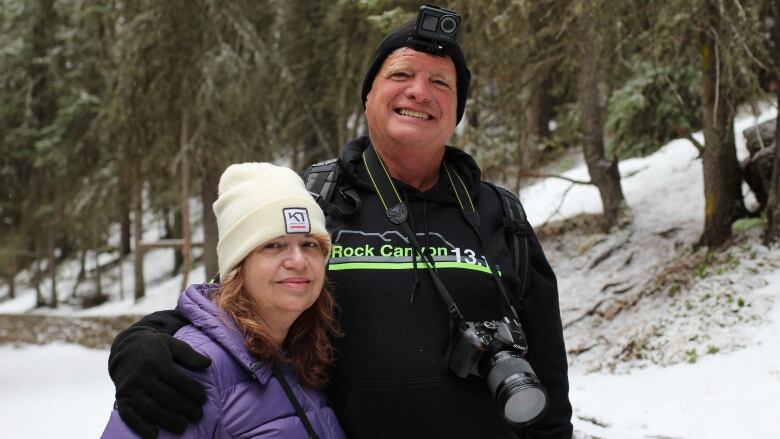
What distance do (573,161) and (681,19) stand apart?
833 centimetres

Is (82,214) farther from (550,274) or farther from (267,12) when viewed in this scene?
(550,274)

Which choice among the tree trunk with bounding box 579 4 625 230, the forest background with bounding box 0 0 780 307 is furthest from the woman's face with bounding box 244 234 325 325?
the tree trunk with bounding box 579 4 625 230

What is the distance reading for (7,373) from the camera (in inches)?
399

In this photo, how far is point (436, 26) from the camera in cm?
230

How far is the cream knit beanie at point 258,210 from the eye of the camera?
6.51 feet

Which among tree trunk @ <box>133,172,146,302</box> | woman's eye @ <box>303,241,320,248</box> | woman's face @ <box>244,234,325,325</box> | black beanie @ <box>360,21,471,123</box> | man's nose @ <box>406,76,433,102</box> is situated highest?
black beanie @ <box>360,21,471,123</box>

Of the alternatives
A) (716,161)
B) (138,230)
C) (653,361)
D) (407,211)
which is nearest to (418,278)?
(407,211)

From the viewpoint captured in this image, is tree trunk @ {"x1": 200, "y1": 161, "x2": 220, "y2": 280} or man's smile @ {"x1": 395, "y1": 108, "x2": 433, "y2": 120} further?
tree trunk @ {"x1": 200, "y1": 161, "x2": 220, "y2": 280}

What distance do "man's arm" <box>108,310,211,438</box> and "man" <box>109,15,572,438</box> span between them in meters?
0.11

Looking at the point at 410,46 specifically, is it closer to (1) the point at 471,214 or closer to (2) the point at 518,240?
(1) the point at 471,214

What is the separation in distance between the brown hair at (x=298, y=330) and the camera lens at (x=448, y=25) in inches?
32.7

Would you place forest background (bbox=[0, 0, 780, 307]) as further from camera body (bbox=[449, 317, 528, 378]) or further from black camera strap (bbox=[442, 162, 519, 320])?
camera body (bbox=[449, 317, 528, 378])

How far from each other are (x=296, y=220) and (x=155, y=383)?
595 mm

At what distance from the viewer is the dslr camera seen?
79.6 inches
